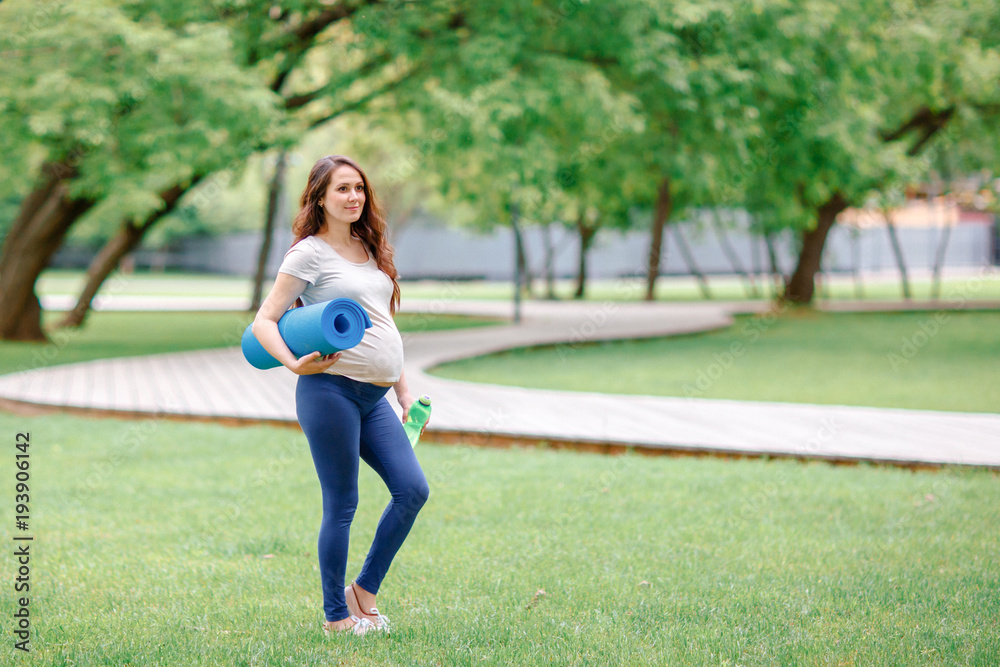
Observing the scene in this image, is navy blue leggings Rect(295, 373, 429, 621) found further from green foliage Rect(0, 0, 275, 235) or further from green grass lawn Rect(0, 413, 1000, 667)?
green foliage Rect(0, 0, 275, 235)

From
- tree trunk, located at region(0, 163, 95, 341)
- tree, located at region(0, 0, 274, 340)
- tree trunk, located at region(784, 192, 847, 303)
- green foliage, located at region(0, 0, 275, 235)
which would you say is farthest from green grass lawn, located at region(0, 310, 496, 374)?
tree trunk, located at region(784, 192, 847, 303)

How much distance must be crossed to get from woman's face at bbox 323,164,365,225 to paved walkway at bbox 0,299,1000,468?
4.13m

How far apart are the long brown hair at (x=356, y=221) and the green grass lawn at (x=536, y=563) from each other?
4.57 ft

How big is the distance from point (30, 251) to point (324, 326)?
1391 cm

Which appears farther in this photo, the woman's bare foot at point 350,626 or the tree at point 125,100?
the tree at point 125,100

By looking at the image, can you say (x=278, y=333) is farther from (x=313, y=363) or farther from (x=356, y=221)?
(x=356, y=221)

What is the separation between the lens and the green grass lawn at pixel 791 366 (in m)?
10.3

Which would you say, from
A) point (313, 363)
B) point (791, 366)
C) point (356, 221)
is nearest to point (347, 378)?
point (313, 363)

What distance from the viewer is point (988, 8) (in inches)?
612

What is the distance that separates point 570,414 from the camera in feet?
27.7

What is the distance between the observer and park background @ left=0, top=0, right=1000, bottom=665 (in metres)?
3.92

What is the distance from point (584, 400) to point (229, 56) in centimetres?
640

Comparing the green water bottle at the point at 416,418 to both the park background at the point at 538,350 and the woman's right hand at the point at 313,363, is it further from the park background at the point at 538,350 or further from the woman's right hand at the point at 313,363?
the park background at the point at 538,350

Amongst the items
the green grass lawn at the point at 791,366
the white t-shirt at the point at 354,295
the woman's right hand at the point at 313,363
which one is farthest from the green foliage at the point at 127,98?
the woman's right hand at the point at 313,363
